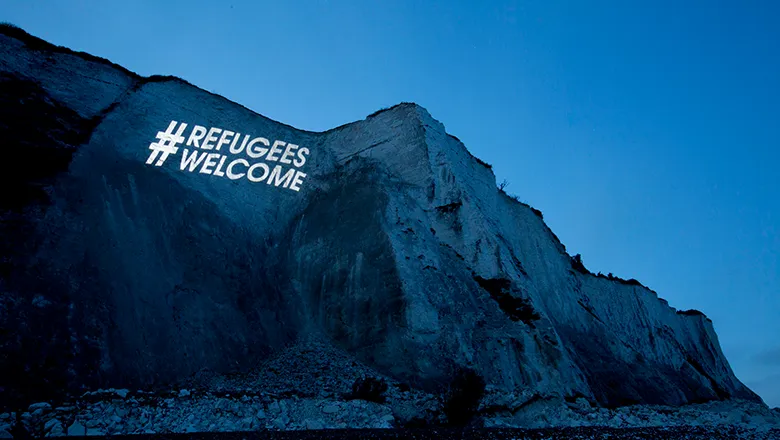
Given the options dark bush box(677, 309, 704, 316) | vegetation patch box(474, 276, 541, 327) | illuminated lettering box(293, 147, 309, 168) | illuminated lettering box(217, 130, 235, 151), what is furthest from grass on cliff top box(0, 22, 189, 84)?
dark bush box(677, 309, 704, 316)

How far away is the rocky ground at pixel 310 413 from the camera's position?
7.22m

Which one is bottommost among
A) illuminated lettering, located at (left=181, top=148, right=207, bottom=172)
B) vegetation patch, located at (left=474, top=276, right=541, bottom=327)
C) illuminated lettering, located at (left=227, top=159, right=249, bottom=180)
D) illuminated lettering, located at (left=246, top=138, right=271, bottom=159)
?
vegetation patch, located at (left=474, top=276, right=541, bottom=327)

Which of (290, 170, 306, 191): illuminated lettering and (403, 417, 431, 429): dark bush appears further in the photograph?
(290, 170, 306, 191): illuminated lettering

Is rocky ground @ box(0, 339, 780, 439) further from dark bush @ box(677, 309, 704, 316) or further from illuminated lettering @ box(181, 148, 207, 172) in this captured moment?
dark bush @ box(677, 309, 704, 316)

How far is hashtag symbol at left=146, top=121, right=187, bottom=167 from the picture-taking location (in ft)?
47.7

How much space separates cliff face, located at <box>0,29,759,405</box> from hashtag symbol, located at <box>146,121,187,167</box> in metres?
0.07

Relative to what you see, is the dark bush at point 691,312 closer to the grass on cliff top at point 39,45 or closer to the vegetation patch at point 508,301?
the vegetation patch at point 508,301

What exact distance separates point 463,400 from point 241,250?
8.43 m

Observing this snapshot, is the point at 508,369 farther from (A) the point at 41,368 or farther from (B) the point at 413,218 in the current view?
(A) the point at 41,368

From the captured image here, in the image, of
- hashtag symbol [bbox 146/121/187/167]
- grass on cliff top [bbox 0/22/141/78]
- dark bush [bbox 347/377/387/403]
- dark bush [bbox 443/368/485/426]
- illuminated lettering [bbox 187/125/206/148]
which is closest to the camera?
dark bush [bbox 443/368/485/426]

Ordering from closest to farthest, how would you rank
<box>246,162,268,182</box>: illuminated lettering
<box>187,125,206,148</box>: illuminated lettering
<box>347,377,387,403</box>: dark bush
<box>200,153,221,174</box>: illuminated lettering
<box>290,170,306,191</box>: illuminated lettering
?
<box>347,377,387,403</box>: dark bush, <box>200,153,221,174</box>: illuminated lettering, <box>187,125,206,148</box>: illuminated lettering, <box>246,162,268,182</box>: illuminated lettering, <box>290,170,306,191</box>: illuminated lettering

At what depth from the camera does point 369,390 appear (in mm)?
9977

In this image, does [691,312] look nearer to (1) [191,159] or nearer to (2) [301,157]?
(2) [301,157]

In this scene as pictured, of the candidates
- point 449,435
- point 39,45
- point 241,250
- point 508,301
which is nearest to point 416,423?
point 449,435
